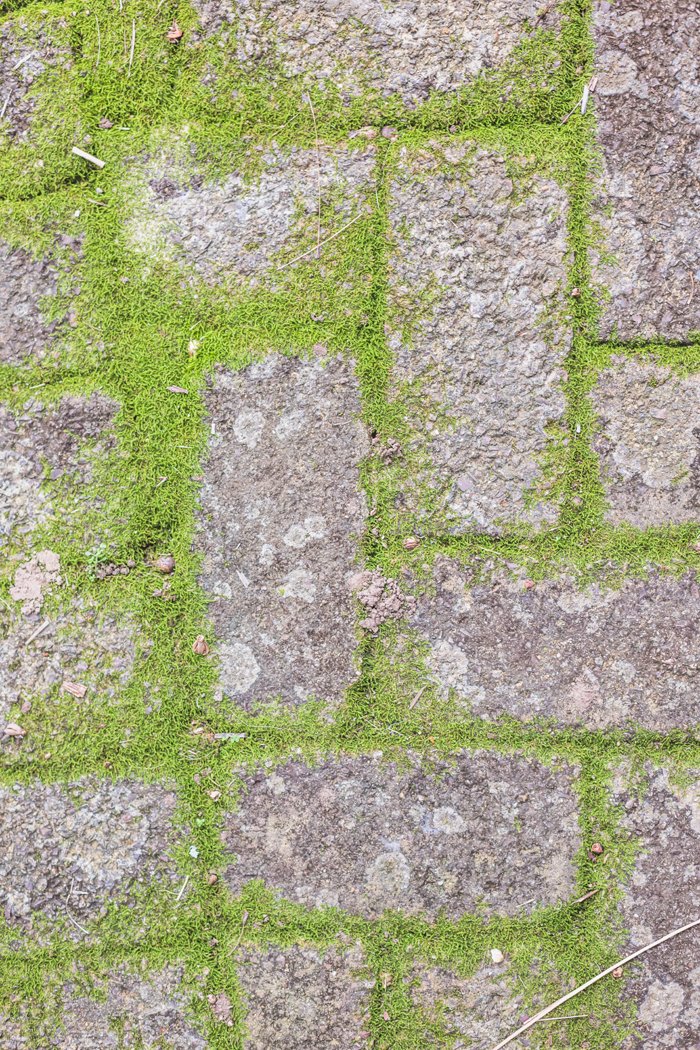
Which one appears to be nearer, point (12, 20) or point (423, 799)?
point (423, 799)

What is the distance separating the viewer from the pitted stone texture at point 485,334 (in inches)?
72.5

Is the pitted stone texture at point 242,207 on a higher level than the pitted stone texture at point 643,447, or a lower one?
higher

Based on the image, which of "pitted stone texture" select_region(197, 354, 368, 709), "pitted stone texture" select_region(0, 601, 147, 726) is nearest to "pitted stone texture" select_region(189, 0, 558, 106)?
"pitted stone texture" select_region(197, 354, 368, 709)

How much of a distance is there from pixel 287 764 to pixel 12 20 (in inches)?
93.1

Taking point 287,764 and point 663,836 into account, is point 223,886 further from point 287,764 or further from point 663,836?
point 663,836

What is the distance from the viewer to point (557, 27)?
72.2 inches

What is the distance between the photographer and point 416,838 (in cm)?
180

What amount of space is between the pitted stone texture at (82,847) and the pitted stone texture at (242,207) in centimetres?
154

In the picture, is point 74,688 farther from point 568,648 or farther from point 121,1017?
point 568,648

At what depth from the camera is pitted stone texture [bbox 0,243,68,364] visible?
6.25ft

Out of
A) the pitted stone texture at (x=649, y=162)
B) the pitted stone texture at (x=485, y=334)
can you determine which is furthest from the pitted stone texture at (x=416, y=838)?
the pitted stone texture at (x=649, y=162)

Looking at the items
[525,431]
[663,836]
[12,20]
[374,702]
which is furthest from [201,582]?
[12,20]

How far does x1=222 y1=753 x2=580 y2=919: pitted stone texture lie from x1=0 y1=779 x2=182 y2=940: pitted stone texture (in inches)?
8.6

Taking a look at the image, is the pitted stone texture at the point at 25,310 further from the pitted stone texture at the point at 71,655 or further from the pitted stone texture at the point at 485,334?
the pitted stone texture at the point at 485,334
